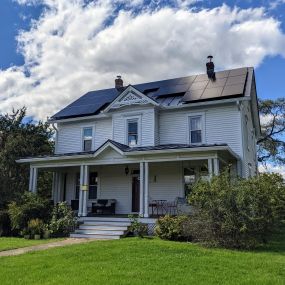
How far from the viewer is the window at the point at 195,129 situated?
18.7 metres

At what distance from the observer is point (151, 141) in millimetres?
19000

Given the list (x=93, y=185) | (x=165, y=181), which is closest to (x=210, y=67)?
(x=165, y=181)

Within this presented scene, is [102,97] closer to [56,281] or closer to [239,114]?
[239,114]

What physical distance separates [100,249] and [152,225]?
5.28m

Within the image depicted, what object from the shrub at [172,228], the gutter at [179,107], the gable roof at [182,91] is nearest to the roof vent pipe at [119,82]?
the gable roof at [182,91]

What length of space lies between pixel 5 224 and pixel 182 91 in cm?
1134

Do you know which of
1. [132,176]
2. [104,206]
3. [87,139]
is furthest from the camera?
[87,139]

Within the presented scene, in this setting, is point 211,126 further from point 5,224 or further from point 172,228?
point 5,224

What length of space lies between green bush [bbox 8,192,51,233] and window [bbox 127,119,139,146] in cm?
535

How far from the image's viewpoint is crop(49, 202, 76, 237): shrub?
1591 centimetres

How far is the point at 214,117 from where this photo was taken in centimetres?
1836

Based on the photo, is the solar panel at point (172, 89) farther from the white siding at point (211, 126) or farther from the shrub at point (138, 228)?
the shrub at point (138, 228)

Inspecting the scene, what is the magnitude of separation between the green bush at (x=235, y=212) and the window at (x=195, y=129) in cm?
610

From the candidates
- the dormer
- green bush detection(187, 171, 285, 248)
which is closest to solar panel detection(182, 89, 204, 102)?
the dormer
